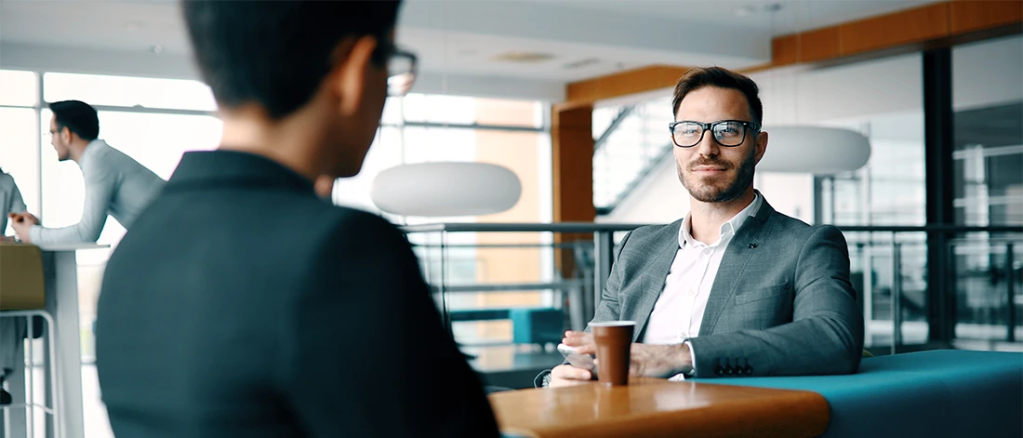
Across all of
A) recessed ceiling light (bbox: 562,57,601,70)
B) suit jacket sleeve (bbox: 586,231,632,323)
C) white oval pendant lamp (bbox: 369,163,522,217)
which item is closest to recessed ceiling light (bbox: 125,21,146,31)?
white oval pendant lamp (bbox: 369,163,522,217)

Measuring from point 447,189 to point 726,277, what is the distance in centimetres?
297

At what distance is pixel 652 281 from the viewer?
196cm

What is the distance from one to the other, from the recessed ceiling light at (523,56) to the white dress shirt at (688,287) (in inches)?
292

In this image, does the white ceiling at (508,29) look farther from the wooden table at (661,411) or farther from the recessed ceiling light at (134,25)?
the wooden table at (661,411)

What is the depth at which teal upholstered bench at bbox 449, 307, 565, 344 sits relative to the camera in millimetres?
7117

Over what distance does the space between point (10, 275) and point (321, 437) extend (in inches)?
108

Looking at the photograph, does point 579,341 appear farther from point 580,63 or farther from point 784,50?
point 580,63

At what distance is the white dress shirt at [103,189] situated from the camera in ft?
11.2

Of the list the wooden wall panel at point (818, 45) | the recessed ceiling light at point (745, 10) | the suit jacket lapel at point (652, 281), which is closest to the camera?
the suit jacket lapel at point (652, 281)

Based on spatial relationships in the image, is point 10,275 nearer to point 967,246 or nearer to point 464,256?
point 967,246

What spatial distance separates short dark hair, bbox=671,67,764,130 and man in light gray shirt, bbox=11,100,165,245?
6.87 ft

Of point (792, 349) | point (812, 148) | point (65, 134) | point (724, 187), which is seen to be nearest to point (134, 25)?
point (65, 134)

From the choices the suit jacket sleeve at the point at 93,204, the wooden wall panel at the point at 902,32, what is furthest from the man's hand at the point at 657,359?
the wooden wall panel at the point at 902,32

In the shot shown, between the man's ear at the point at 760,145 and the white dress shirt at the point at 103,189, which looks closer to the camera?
the man's ear at the point at 760,145
